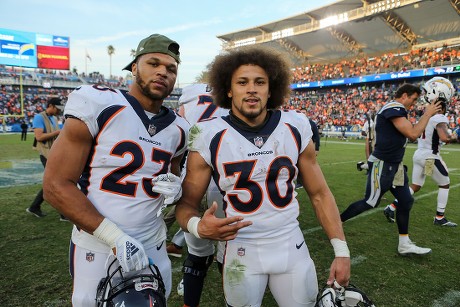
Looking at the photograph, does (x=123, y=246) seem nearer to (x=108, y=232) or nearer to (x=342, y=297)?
(x=108, y=232)

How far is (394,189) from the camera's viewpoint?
432 cm

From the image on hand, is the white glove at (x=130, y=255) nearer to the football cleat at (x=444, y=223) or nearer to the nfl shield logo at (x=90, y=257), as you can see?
the nfl shield logo at (x=90, y=257)

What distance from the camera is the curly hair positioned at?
2264mm

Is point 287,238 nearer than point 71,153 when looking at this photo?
No

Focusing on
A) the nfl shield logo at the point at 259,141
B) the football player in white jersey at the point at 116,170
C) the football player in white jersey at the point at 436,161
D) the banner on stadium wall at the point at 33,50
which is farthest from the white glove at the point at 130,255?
the banner on stadium wall at the point at 33,50

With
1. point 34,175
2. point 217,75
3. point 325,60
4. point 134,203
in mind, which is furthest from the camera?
point 325,60

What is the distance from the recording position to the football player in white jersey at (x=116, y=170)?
172 cm

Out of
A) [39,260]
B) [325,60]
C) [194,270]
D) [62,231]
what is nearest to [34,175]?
[62,231]

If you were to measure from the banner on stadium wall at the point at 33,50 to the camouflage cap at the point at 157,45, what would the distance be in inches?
1524

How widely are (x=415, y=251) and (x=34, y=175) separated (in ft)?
31.1

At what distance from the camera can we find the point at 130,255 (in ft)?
5.41

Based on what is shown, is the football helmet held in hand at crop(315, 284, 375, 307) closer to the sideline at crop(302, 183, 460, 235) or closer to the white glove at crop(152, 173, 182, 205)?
the white glove at crop(152, 173, 182, 205)

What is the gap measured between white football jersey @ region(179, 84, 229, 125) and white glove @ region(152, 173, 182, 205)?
1.35m

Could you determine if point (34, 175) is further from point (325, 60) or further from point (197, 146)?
point (325, 60)
